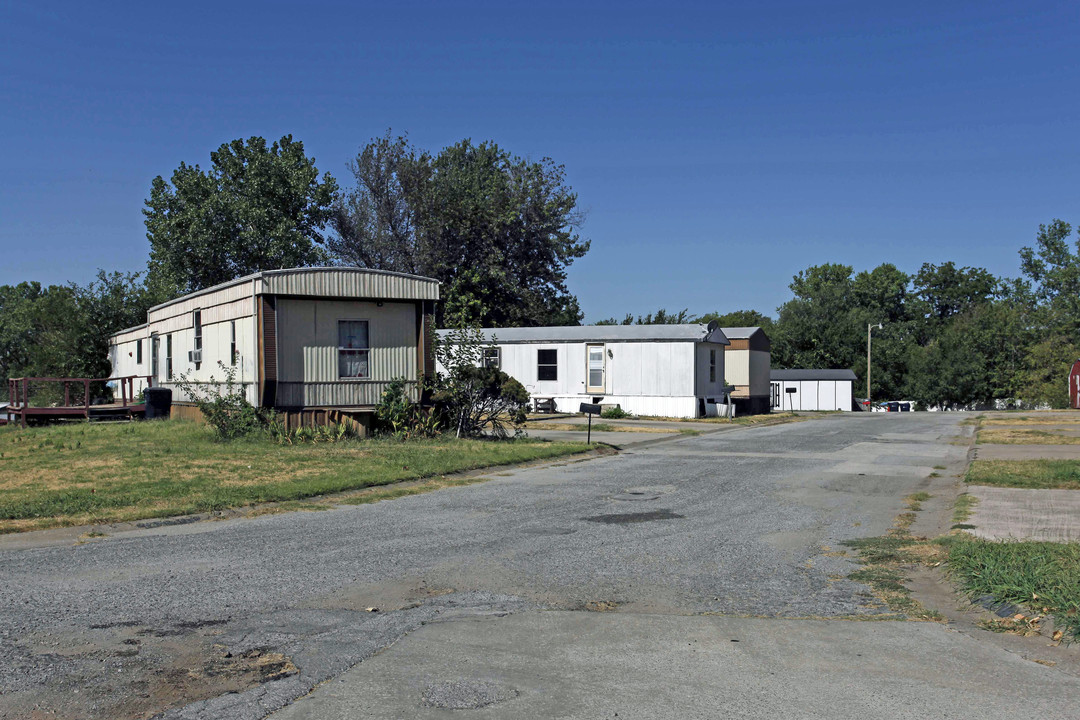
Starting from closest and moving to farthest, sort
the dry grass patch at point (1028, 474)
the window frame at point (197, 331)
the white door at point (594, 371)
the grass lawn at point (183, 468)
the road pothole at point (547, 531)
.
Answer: the road pothole at point (547, 531) → the grass lawn at point (183, 468) → the dry grass patch at point (1028, 474) → the window frame at point (197, 331) → the white door at point (594, 371)

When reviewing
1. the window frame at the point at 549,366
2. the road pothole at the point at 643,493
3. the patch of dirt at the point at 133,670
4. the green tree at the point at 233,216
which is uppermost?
the green tree at the point at 233,216

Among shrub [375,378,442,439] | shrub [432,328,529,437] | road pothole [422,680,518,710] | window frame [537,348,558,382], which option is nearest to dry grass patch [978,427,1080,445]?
shrub [432,328,529,437]

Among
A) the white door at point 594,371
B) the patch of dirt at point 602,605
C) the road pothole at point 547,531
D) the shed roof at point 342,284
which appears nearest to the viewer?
the patch of dirt at point 602,605

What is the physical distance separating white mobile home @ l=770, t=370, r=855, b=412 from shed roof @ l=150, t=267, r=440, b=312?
118 feet

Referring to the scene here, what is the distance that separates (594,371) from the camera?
113ft

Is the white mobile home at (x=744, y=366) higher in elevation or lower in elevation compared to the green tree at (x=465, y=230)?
lower

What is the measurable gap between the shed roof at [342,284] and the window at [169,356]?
241 inches

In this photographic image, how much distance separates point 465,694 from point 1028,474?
12.0 metres

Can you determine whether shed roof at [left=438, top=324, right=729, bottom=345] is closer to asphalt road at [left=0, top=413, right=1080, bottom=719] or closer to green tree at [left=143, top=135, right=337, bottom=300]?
green tree at [left=143, top=135, right=337, bottom=300]

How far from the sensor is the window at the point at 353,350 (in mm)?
20297

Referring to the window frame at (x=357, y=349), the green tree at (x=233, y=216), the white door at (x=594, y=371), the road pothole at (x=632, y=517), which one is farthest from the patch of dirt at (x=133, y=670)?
the green tree at (x=233, y=216)

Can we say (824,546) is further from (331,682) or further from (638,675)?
(331,682)

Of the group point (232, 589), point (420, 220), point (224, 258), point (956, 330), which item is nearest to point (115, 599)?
point (232, 589)

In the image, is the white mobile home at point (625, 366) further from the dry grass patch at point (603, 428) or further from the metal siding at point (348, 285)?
the metal siding at point (348, 285)
